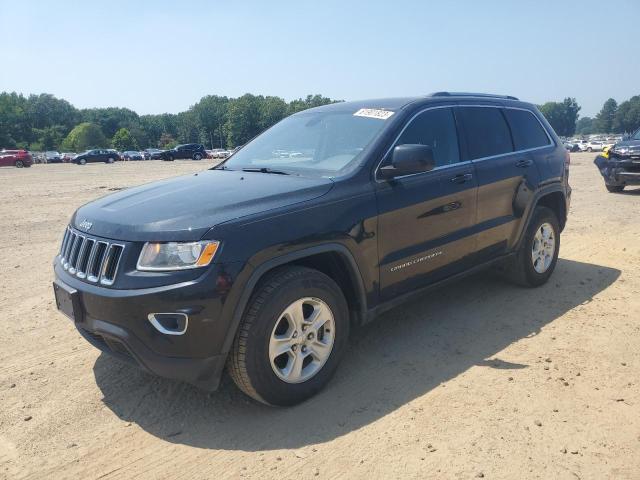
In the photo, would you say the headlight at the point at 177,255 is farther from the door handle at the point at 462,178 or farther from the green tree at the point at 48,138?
the green tree at the point at 48,138

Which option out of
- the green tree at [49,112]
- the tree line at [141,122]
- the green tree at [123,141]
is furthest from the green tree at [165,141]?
the green tree at [49,112]

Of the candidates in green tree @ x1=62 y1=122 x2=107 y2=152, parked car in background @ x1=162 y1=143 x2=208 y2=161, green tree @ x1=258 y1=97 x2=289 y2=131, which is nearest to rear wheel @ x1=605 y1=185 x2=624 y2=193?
parked car in background @ x1=162 y1=143 x2=208 y2=161

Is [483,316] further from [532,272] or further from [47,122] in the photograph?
[47,122]

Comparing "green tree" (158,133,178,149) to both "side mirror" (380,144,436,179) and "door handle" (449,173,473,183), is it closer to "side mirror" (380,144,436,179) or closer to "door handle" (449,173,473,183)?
"door handle" (449,173,473,183)

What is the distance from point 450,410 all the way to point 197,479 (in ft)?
4.96

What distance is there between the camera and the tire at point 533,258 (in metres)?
5.11

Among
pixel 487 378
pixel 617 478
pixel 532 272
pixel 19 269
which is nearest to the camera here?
pixel 617 478

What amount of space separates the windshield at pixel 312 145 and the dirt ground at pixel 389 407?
1.47m

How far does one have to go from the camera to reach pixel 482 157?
15.0ft

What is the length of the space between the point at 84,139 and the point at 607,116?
149 m

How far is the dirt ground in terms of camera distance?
2730mm

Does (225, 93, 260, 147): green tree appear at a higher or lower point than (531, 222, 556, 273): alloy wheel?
higher

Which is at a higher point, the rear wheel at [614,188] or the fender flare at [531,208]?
the fender flare at [531,208]

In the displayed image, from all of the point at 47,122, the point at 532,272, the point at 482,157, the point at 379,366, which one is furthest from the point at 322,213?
the point at 47,122
